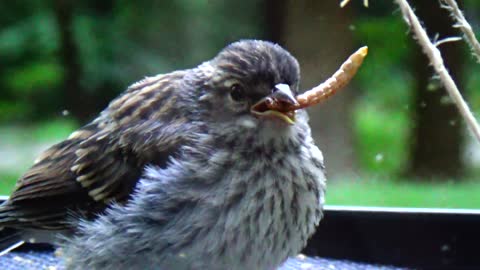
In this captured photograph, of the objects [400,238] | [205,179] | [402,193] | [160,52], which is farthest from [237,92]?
[160,52]

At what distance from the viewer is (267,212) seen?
8.14 feet

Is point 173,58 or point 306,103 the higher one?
point 173,58

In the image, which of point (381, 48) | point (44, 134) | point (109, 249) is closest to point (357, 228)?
point (109, 249)

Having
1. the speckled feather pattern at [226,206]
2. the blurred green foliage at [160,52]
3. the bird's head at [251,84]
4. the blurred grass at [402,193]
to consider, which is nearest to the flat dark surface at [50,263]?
the speckled feather pattern at [226,206]

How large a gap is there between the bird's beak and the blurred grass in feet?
11.0

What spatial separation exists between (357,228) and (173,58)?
450cm

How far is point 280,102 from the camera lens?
2.37m

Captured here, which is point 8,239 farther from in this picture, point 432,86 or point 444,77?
point 432,86

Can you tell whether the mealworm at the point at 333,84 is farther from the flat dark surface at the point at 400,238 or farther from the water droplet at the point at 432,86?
the water droplet at the point at 432,86

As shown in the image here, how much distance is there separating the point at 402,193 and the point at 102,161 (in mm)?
3752

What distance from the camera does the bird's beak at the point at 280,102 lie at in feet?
7.71

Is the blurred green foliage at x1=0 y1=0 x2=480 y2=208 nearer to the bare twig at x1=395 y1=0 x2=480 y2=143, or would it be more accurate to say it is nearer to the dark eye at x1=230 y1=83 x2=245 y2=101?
the dark eye at x1=230 y1=83 x2=245 y2=101

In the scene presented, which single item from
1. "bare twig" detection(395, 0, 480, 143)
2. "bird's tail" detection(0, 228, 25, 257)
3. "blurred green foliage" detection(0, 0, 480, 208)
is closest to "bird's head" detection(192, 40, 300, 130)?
"bare twig" detection(395, 0, 480, 143)

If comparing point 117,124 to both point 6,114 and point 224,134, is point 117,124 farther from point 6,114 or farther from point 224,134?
point 6,114
